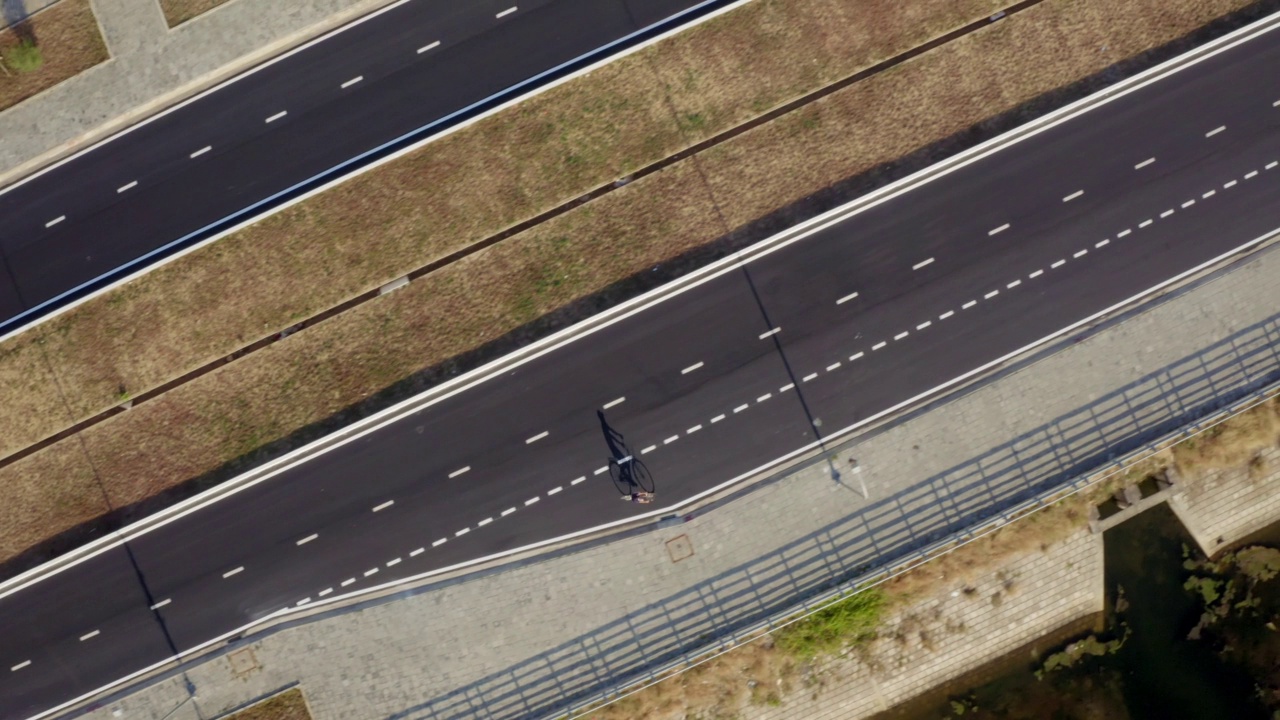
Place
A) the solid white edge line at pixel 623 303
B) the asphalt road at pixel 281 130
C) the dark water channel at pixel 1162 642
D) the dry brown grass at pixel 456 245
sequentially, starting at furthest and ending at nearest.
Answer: the dark water channel at pixel 1162 642
the asphalt road at pixel 281 130
the dry brown grass at pixel 456 245
the solid white edge line at pixel 623 303

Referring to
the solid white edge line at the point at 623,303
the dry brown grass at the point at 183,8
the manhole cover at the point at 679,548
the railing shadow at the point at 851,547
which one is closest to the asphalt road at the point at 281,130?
the solid white edge line at the point at 623,303

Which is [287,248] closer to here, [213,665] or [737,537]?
[213,665]

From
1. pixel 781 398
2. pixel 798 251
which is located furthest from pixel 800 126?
pixel 781 398

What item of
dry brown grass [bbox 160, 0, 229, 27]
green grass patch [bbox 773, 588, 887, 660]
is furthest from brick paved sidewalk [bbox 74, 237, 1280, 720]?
dry brown grass [bbox 160, 0, 229, 27]

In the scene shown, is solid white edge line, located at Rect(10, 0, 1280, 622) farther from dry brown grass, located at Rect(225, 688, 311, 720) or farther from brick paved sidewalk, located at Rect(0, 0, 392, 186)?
brick paved sidewalk, located at Rect(0, 0, 392, 186)

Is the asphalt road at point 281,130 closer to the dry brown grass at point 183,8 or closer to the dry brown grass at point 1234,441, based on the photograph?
the dry brown grass at point 183,8

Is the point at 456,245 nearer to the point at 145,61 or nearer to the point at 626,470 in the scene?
the point at 626,470
